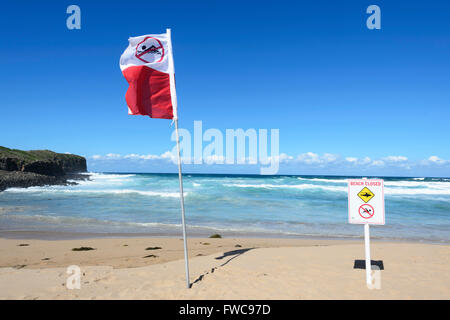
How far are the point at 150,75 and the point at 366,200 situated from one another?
4784 millimetres

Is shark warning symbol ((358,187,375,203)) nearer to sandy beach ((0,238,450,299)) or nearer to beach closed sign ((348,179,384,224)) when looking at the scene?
beach closed sign ((348,179,384,224))

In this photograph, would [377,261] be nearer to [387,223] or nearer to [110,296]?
[110,296]

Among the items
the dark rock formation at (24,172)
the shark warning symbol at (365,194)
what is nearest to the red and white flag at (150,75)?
the shark warning symbol at (365,194)

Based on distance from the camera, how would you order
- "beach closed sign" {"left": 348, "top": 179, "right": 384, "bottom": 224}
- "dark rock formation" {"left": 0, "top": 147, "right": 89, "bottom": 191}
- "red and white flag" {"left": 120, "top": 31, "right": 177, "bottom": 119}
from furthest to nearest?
"dark rock formation" {"left": 0, "top": 147, "right": 89, "bottom": 191} → "red and white flag" {"left": 120, "top": 31, "right": 177, "bottom": 119} → "beach closed sign" {"left": 348, "top": 179, "right": 384, "bottom": 224}

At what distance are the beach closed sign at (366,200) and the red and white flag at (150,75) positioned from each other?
3.69 metres

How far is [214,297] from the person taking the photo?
5336 mm

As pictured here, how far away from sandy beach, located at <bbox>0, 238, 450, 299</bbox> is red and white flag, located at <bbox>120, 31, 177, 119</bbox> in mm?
3452

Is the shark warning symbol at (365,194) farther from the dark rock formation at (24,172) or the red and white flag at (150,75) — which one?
the dark rock formation at (24,172)

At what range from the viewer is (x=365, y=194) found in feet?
17.6

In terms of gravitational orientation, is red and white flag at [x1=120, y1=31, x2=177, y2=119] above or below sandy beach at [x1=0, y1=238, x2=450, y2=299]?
above

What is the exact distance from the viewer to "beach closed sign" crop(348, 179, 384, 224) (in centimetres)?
527

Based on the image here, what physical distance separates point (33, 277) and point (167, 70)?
5.35 meters

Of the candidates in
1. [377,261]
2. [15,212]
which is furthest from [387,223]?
[15,212]

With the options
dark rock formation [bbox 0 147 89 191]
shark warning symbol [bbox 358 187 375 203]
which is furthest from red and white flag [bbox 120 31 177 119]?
dark rock formation [bbox 0 147 89 191]
